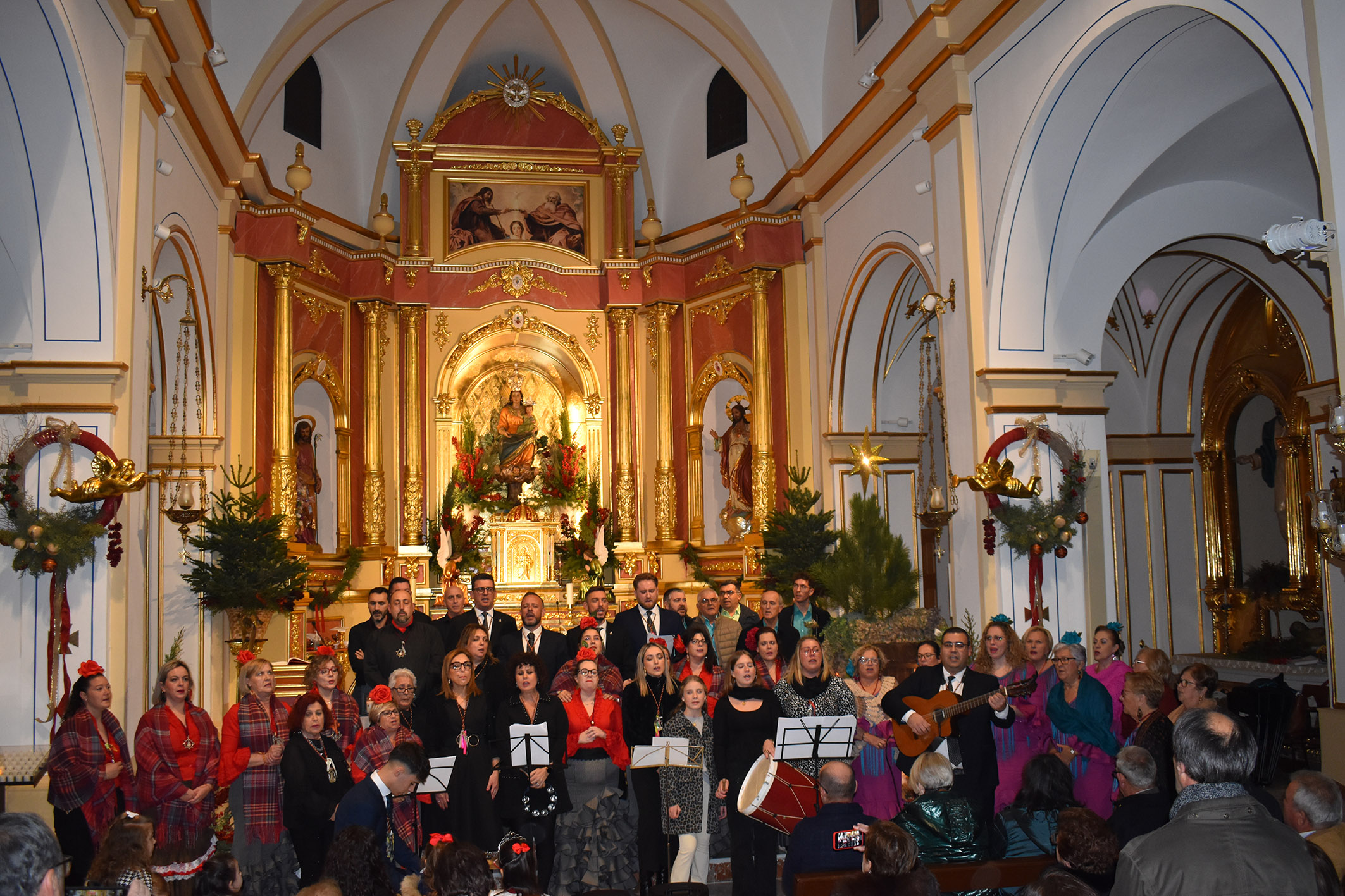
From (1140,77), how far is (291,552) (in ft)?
32.7

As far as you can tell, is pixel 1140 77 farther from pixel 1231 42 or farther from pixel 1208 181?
pixel 1208 181

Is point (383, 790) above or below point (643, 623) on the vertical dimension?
below

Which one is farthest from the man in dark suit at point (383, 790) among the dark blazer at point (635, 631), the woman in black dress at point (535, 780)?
the dark blazer at point (635, 631)

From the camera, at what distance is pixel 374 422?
1652 cm

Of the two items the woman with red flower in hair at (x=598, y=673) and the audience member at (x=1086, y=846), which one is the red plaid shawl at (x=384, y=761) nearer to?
the woman with red flower in hair at (x=598, y=673)

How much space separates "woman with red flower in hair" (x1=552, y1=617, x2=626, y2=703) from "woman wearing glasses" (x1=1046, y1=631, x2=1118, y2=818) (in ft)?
8.83

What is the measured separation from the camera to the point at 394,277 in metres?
16.9

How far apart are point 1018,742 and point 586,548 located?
1017 cm

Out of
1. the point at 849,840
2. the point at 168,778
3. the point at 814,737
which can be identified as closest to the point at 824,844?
the point at 849,840

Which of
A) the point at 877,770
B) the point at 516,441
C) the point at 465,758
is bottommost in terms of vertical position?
the point at 877,770

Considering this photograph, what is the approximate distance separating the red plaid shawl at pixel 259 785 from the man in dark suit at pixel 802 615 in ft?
15.4

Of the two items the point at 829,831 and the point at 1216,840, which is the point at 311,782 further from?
the point at 1216,840

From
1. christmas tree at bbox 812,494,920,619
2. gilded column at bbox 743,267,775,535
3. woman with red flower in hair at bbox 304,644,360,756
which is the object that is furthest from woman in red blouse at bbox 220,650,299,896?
gilded column at bbox 743,267,775,535

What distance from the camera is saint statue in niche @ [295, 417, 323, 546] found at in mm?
15039
